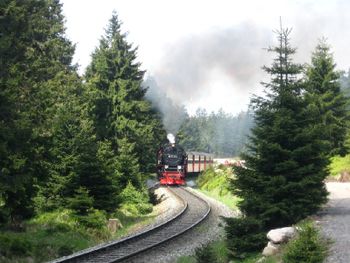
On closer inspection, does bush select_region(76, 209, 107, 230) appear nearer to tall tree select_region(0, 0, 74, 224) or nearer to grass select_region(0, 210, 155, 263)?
grass select_region(0, 210, 155, 263)

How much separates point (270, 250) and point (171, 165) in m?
33.8

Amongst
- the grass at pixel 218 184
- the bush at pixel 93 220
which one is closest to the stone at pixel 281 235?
the bush at pixel 93 220

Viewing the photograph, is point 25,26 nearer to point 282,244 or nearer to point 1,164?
point 1,164

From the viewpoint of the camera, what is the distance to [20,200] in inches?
867

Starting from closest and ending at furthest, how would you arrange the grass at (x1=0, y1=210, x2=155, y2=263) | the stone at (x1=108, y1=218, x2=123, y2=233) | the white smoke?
the grass at (x1=0, y1=210, x2=155, y2=263) → the stone at (x1=108, y1=218, x2=123, y2=233) → the white smoke

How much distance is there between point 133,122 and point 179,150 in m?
8.15

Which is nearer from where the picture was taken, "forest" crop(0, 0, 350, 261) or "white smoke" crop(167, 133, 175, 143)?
"forest" crop(0, 0, 350, 261)

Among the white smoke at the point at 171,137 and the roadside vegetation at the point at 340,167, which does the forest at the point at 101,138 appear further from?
the white smoke at the point at 171,137

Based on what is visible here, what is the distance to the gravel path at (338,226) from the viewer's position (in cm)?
1245

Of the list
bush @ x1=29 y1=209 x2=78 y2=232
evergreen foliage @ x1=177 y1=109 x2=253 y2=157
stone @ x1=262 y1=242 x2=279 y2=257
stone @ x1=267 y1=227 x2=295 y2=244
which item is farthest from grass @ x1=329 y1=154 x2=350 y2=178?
evergreen foliage @ x1=177 y1=109 x2=253 y2=157

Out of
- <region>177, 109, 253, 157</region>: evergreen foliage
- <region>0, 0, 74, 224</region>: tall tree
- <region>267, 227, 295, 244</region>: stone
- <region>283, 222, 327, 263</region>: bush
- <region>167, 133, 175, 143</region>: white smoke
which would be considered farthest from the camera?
<region>177, 109, 253, 157</region>: evergreen foliage

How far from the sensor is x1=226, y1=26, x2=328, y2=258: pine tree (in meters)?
15.9

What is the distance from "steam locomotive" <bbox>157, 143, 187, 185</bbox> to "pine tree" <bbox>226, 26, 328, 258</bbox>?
30.3 meters

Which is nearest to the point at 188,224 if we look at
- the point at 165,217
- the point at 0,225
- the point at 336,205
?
the point at 165,217
